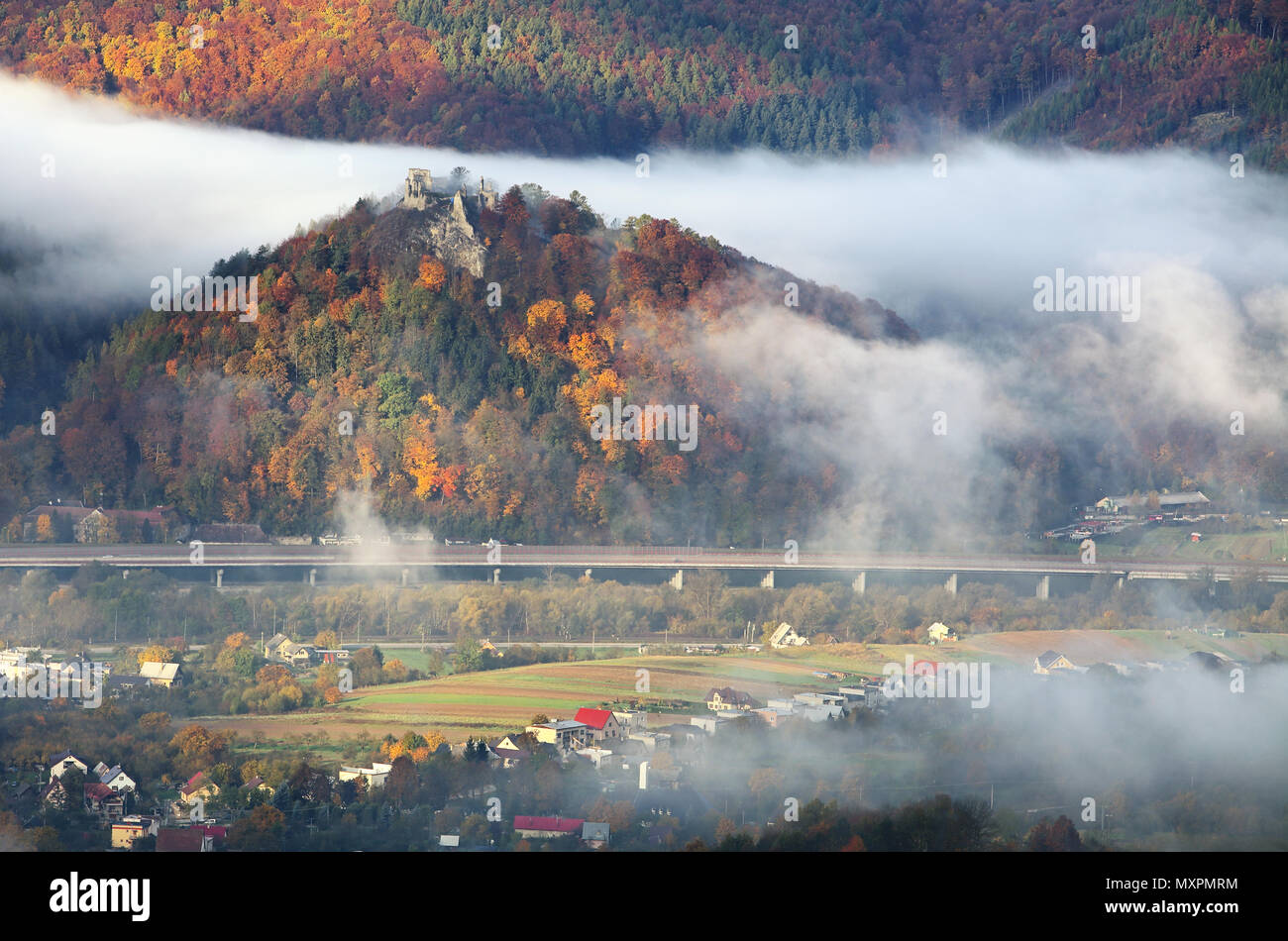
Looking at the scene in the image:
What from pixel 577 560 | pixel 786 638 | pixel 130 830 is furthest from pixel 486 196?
pixel 130 830

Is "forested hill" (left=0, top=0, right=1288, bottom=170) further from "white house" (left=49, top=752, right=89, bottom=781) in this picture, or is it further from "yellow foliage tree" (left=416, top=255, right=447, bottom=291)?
"white house" (left=49, top=752, right=89, bottom=781)

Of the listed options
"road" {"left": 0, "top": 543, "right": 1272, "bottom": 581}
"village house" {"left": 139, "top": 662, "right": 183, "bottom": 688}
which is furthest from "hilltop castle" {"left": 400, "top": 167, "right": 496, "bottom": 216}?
"village house" {"left": 139, "top": 662, "right": 183, "bottom": 688}

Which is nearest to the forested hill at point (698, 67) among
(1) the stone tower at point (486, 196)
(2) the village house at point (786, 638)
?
(1) the stone tower at point (486, 196)

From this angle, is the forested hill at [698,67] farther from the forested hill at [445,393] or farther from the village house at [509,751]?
the village house at [509,751]

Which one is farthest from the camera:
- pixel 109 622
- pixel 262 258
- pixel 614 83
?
pixel 614 83

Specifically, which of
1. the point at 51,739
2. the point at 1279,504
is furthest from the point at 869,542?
the point at 51,739

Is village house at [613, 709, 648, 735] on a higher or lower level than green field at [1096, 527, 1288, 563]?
lower

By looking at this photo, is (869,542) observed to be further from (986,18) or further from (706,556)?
(986,18)
